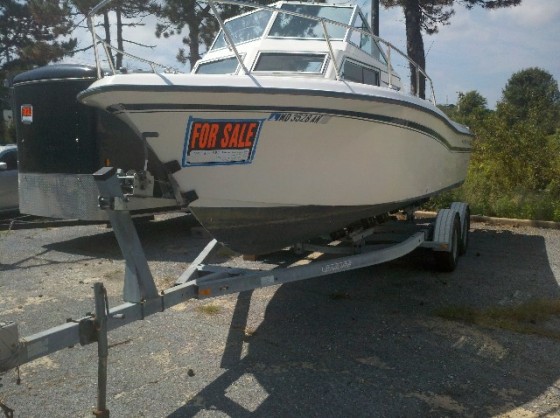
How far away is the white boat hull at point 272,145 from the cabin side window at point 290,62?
35.9 inches

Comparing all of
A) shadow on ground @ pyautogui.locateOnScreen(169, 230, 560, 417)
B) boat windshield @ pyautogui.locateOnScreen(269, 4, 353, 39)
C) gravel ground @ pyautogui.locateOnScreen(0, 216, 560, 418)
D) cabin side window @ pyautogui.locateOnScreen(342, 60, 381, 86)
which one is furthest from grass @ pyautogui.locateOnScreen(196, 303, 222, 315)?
boat windshield @ pyautogui.locateOnScreen(269, 4, 353, 39)

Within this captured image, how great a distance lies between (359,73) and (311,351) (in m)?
2.78

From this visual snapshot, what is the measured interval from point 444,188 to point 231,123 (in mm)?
4059

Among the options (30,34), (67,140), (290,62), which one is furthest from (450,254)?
(30,34)

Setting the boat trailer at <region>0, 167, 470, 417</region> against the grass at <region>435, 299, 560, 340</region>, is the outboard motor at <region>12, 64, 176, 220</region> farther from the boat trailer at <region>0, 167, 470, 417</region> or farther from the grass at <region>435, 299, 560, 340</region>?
the grass at <region>435, 299, 560, 340</region>

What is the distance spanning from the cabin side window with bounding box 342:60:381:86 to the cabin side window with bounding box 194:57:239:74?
3.53 feet

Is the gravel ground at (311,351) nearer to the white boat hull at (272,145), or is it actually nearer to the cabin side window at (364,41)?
the white boat hull at (272,145)

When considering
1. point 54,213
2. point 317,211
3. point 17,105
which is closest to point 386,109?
point 317,211

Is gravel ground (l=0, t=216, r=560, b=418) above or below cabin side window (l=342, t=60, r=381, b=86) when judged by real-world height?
below

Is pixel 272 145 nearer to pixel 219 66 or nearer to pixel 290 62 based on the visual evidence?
pixel 290 62

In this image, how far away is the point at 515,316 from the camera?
461 cm

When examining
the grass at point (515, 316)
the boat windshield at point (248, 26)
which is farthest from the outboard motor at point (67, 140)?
the grass at point (515, 316)

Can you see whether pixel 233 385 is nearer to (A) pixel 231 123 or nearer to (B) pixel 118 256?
(A) pixel 231 123

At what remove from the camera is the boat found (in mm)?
3545
